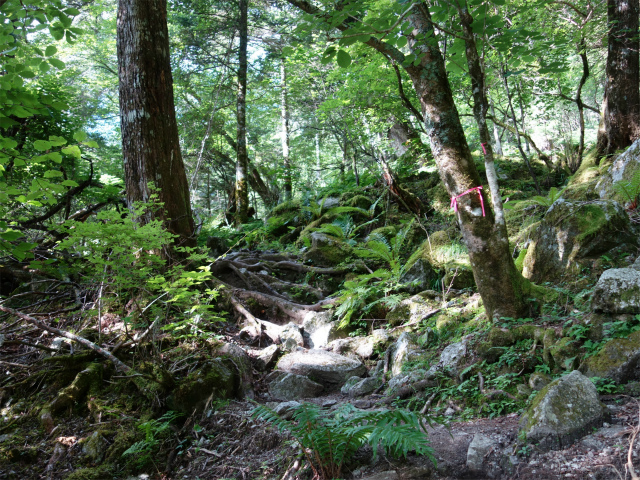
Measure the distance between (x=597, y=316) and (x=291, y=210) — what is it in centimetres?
913

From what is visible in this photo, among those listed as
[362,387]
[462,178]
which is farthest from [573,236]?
[362,387]

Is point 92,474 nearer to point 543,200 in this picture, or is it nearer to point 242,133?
point 543,200

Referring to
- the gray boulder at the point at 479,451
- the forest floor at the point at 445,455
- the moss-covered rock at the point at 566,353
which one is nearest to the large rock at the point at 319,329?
the forest floor at the point at 445,455

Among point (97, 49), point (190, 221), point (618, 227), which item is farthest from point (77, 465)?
point (97, 49)

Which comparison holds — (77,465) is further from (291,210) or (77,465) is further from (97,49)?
(97,49)

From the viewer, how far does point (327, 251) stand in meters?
7.91

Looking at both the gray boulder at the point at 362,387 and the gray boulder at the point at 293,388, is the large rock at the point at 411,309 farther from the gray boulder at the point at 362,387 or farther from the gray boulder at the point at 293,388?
the gray boulder at the point at 293,388

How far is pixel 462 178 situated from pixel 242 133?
31.1ft

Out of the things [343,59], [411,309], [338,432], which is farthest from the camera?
[411,309]

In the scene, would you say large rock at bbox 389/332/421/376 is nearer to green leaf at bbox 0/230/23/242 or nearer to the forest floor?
the forest floor

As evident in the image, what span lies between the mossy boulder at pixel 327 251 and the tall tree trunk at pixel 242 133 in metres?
4.52

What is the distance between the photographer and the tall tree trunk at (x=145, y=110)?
17.5 ft

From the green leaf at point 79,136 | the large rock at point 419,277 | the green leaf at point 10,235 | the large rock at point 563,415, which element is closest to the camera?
the large rock at point 563,415

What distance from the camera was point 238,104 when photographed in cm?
1204
